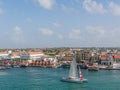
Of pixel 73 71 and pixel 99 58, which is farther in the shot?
pixel 99 58

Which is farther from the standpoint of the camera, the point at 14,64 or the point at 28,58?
the point at 28,58

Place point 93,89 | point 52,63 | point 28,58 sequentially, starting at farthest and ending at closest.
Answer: point 28,58 < point 52,63 < point 93,89

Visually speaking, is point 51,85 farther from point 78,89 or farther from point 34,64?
point 34,64

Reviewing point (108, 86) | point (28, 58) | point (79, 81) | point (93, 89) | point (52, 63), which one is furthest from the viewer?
point (28, 58)

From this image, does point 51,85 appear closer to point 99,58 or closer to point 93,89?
point 93,89

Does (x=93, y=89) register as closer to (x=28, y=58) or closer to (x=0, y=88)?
(x=0, y=88)

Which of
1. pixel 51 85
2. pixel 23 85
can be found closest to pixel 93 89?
pixel 51 85

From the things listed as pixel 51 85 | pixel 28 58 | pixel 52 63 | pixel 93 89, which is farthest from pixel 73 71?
pixel 28 58

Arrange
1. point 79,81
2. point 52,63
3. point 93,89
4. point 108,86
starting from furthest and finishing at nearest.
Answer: point 52,63 < point 79,81 < point 108,86 < point 93,89
